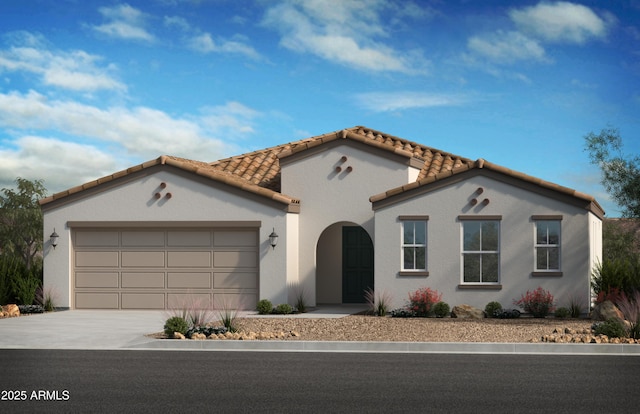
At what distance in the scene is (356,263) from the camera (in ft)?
93.6

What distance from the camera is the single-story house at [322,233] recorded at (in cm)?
2391

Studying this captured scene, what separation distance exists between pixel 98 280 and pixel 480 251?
12.0 m

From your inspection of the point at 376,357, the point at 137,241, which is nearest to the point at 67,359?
the point at 376,357

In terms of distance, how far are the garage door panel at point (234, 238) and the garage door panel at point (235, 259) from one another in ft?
0.92

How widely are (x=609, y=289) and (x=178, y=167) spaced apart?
13.3 metres

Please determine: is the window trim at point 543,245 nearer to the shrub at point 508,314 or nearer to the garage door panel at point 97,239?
the shrub at point 508,314

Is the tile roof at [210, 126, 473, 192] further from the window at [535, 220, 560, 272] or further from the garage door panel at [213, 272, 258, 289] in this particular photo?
the window at [535, 220, 560, 272]

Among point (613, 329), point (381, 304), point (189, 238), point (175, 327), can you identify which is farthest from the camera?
point (189, 238)

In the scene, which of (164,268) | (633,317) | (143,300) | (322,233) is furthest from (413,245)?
(143,300)

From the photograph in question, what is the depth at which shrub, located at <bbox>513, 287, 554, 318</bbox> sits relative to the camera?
23172 mm

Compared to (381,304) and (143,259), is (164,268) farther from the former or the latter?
(381,304)

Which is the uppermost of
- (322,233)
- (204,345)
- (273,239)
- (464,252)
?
(322,233)

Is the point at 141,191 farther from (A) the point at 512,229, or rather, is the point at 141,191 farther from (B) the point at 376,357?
(B) the point at 376,357

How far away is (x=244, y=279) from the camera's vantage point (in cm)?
2591
